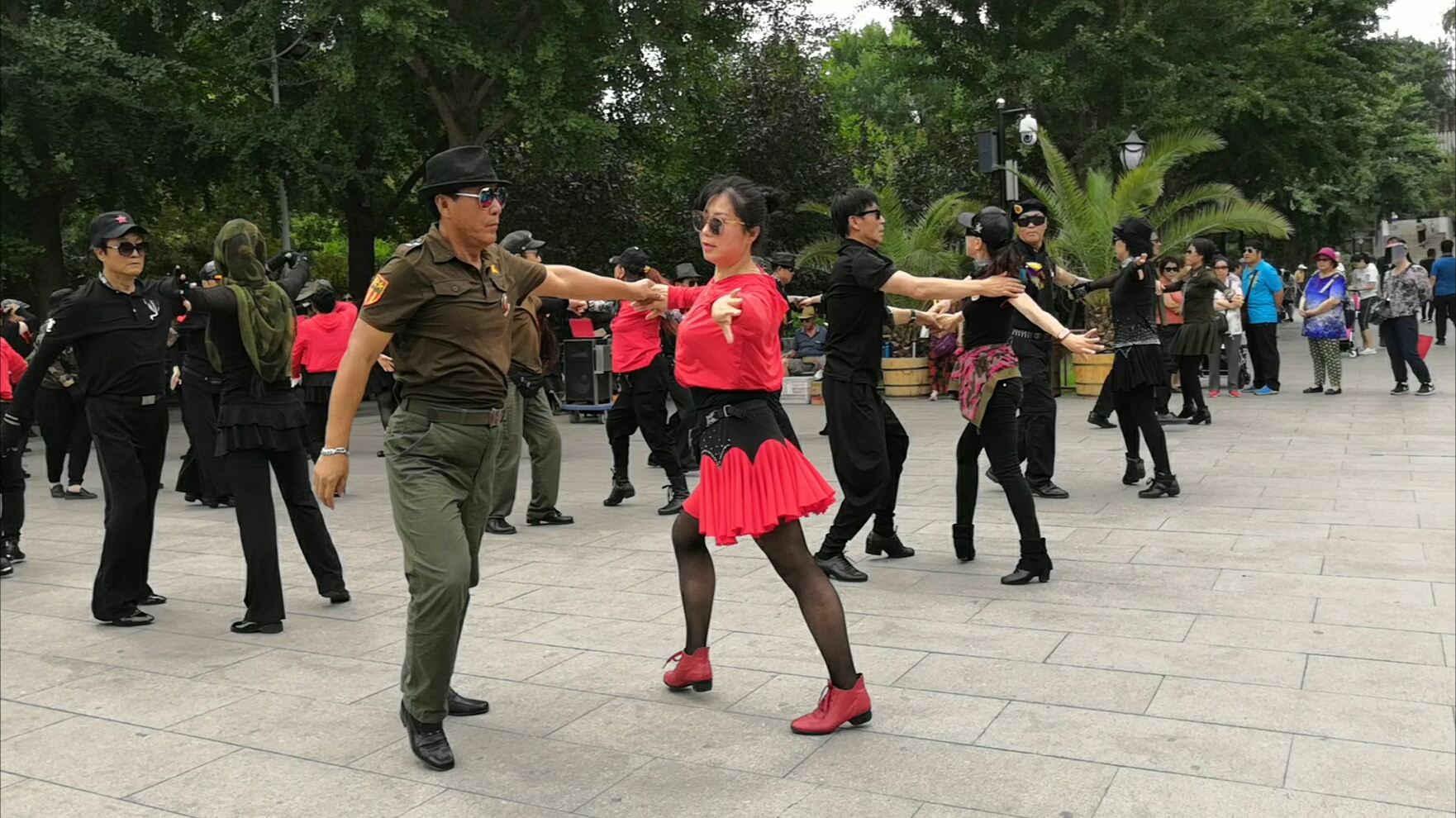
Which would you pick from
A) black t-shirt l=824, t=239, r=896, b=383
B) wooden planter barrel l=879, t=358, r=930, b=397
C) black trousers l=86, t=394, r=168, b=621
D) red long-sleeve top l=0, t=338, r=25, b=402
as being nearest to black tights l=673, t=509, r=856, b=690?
black t-shirt l=824, t=239, r=896, b=383

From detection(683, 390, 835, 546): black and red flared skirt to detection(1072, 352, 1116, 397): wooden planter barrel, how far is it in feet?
42.8

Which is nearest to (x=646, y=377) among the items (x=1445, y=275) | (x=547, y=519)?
(x=547, y=519)

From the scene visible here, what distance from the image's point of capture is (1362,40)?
97.4ft

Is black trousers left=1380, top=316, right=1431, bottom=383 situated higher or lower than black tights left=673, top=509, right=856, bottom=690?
higher

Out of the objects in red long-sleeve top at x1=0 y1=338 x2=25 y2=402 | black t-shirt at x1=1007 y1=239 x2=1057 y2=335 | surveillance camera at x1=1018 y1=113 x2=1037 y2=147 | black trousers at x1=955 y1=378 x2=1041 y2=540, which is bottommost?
black trousers at x1=955 y1=378 x2=1041 y2=540

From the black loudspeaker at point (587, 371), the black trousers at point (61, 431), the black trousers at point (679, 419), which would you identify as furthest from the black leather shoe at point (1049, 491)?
the black loudspeaker at point (587, 371)

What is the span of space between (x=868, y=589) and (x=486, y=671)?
2034mm

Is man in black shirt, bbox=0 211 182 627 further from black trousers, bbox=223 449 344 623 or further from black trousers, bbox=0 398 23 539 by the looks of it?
black trousers, bbox=0 398 23 539

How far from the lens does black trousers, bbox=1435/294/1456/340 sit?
22.6 m

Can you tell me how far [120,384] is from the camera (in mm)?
6277

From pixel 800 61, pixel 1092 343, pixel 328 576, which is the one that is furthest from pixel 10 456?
pixel 800 61

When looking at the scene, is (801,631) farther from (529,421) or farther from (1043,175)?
(1043,175)

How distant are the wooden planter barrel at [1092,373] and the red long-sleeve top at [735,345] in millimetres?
12996

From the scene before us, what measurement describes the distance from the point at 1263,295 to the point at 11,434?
13865mm
